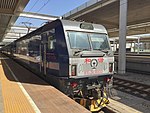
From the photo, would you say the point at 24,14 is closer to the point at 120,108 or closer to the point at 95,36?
the point at 95,36

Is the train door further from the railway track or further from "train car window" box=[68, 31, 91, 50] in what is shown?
the railway track

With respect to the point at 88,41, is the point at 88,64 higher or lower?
lower

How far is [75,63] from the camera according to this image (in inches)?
242

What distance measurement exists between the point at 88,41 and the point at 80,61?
3.38ft

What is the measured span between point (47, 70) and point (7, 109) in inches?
114

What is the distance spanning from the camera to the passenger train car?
6219mm

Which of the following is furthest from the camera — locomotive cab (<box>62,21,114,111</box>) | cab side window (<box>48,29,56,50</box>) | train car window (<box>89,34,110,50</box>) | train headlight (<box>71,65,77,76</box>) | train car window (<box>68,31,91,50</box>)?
train car window (<box>89,34,110,50</box>)

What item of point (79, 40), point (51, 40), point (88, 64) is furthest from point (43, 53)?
point (88, 64)

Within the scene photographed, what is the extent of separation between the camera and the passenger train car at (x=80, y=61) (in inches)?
245

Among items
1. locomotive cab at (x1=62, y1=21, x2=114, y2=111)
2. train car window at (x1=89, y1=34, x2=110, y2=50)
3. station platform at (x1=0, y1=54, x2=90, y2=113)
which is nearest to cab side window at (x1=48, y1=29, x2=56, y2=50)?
locomotive cab at (x1=62, y1=21, x2=114, y2=111)

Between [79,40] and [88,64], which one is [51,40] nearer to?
[79,40]

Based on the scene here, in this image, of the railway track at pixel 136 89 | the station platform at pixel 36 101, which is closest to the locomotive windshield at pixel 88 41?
the station platform at pixel 36 101

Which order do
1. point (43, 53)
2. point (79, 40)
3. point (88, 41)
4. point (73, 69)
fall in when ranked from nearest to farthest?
point (73, 69) < point (79, 40) < point (88, 41) < point (43, 53)

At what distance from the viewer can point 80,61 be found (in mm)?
6262
